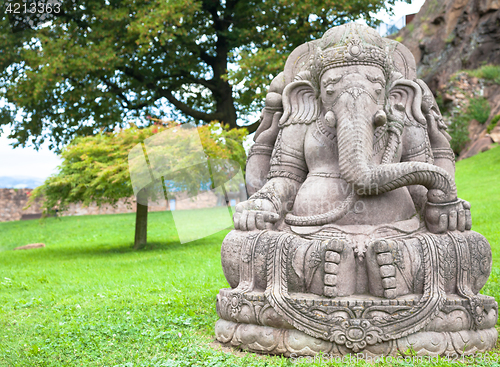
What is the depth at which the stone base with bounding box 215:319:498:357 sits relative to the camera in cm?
288

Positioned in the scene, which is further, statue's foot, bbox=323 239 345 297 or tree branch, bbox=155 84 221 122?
tree branch, bbox=155 84 221 122

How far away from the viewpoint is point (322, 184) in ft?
11.4

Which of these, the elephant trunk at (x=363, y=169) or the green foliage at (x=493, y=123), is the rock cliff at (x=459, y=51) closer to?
the green foliage at (x=493, y=123)

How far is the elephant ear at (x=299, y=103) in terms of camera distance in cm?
369

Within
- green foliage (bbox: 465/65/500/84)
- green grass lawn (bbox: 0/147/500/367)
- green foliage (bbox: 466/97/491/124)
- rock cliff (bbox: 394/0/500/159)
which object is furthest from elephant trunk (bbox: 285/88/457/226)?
green foliage (bbox: 465/65/500/84)

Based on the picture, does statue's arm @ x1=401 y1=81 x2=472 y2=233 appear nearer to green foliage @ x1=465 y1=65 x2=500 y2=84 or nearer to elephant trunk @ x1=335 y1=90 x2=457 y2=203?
elephant trunk @ x1=335 y1=90 x2=457 y2=203

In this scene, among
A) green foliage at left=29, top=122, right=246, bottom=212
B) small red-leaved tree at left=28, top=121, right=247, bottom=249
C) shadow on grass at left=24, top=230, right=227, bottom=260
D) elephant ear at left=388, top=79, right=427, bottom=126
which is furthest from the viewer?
shadow on grass at left=24, top=230, right=227, bottom=260

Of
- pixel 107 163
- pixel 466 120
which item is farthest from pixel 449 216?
pixel 466 120

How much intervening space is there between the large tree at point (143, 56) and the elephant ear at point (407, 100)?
7.08 metres

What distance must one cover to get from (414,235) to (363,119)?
83 centimetres

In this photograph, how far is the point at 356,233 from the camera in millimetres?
3211

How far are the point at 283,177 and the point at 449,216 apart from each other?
3.95ft

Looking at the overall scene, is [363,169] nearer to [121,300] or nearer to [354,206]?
[354,206]

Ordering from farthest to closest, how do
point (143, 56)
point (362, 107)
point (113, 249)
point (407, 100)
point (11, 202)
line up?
point (11, 202) → point (143, 56) → point (113, 249) → point (407, 100) → point (362, 107)
